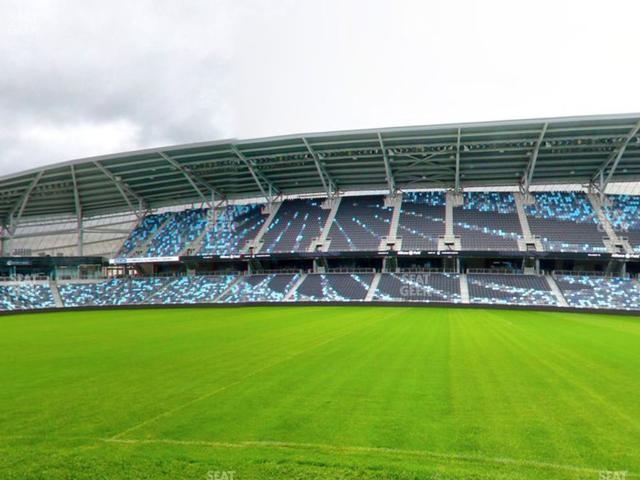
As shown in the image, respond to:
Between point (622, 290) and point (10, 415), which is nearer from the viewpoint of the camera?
point (10, 415)

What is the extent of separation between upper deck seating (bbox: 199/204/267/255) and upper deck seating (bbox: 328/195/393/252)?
9370mm

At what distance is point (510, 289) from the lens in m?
42.7

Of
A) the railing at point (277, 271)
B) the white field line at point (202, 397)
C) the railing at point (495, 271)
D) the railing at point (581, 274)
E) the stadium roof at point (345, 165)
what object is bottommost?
the white field line at point (202, 397)

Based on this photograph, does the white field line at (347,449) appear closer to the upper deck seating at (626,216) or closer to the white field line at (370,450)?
the white field line at (370,450)

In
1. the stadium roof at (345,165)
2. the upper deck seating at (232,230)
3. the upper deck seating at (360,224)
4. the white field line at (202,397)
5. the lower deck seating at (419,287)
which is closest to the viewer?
the white field line at (202,397)

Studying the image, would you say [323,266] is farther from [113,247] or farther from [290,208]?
[113,247]

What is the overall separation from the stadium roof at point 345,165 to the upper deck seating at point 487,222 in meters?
2.03

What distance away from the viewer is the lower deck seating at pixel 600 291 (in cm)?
3853

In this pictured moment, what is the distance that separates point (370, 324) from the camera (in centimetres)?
2539

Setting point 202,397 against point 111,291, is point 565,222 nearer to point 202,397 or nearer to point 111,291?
point 202,397

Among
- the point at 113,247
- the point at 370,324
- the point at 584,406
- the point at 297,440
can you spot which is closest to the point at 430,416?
the point at 297,440

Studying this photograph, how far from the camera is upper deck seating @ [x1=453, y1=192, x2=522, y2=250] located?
4638 centimetres

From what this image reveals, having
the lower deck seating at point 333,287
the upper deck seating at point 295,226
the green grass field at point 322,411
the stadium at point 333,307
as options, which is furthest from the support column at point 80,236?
the green grass field at point 322,411

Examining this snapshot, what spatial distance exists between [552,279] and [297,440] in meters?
43.2
